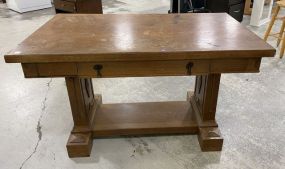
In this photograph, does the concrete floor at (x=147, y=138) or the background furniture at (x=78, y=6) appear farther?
the background furniture at (x=78, y=6)

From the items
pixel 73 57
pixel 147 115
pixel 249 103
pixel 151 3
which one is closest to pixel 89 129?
pixel 147 115

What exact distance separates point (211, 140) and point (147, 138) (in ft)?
1.52

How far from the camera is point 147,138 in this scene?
70.4 inches

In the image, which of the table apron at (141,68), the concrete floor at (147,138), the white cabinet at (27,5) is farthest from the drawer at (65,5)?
the white cabinet at (27,5)

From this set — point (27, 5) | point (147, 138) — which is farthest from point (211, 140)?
point (27, 5)

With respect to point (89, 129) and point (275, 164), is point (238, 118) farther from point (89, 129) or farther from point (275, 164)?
point (89, 129)

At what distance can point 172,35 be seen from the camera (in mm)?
1475

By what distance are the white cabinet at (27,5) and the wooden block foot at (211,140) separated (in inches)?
211

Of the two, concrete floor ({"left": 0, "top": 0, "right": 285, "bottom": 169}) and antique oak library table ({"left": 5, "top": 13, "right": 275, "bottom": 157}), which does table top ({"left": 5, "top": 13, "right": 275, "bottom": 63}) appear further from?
concrete floor ({"left": 0, "top": 0, "right": 285, "bottom": 169})

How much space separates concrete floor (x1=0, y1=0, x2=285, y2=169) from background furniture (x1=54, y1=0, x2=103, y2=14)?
0.91 metres

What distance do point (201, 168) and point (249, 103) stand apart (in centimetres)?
92

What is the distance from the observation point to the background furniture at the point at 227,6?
3881 millimetres

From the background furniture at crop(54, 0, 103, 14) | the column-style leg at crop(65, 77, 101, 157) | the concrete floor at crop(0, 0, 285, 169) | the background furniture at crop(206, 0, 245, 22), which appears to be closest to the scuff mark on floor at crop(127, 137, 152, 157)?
the concrete floor at crop(0, 0, 285, 169)

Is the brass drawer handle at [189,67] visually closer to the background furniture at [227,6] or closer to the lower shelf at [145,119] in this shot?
the lower shelf at [145,119]
